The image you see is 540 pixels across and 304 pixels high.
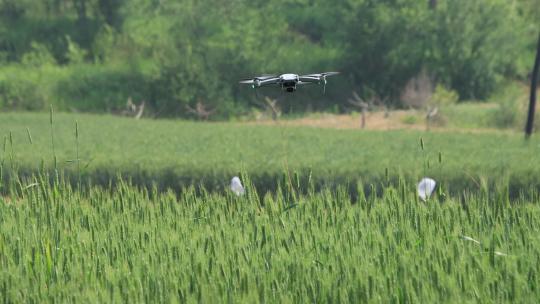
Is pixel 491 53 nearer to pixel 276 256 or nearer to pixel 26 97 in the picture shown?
pixel 26 97

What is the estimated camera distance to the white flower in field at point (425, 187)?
6221 millimetres

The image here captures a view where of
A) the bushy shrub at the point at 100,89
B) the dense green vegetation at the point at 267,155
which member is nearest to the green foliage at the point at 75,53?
the bushy shrub at the point at 100,89

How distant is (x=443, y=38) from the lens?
41750mm

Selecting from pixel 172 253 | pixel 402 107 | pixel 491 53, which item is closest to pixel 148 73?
pixel 402 107

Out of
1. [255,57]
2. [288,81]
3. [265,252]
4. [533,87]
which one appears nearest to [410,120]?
[255,57]

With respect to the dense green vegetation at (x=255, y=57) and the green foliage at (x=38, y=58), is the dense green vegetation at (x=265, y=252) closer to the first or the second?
the dense green vegetation at (x=255, y=57)

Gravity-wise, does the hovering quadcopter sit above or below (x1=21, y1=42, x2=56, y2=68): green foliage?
below

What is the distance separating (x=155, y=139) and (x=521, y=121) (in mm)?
15191

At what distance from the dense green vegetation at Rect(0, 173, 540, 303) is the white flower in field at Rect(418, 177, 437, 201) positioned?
0.12 metres

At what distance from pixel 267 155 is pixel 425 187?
Result: 330 inches

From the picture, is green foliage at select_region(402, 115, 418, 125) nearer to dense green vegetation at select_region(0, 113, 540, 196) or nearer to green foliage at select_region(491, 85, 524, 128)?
green foliage at select_region(491, 85, 524, 128)

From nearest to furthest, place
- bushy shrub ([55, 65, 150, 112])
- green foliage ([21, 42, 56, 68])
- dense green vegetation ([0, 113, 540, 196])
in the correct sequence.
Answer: dense green vegetation ([0, 113, 540, 196]), bushy shrub ([55, 65, 150, 112]), green foliage ([21, 42, 56, 68])

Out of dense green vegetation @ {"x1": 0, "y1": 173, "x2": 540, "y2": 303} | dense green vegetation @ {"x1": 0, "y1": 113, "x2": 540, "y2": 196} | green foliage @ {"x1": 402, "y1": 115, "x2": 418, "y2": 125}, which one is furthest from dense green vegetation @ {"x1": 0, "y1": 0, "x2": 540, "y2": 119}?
dense green vegetation @ {"x1": 0, "y1": 173, "x2": 540, "y2": 303}

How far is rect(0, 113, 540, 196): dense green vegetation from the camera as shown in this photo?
12336mm
